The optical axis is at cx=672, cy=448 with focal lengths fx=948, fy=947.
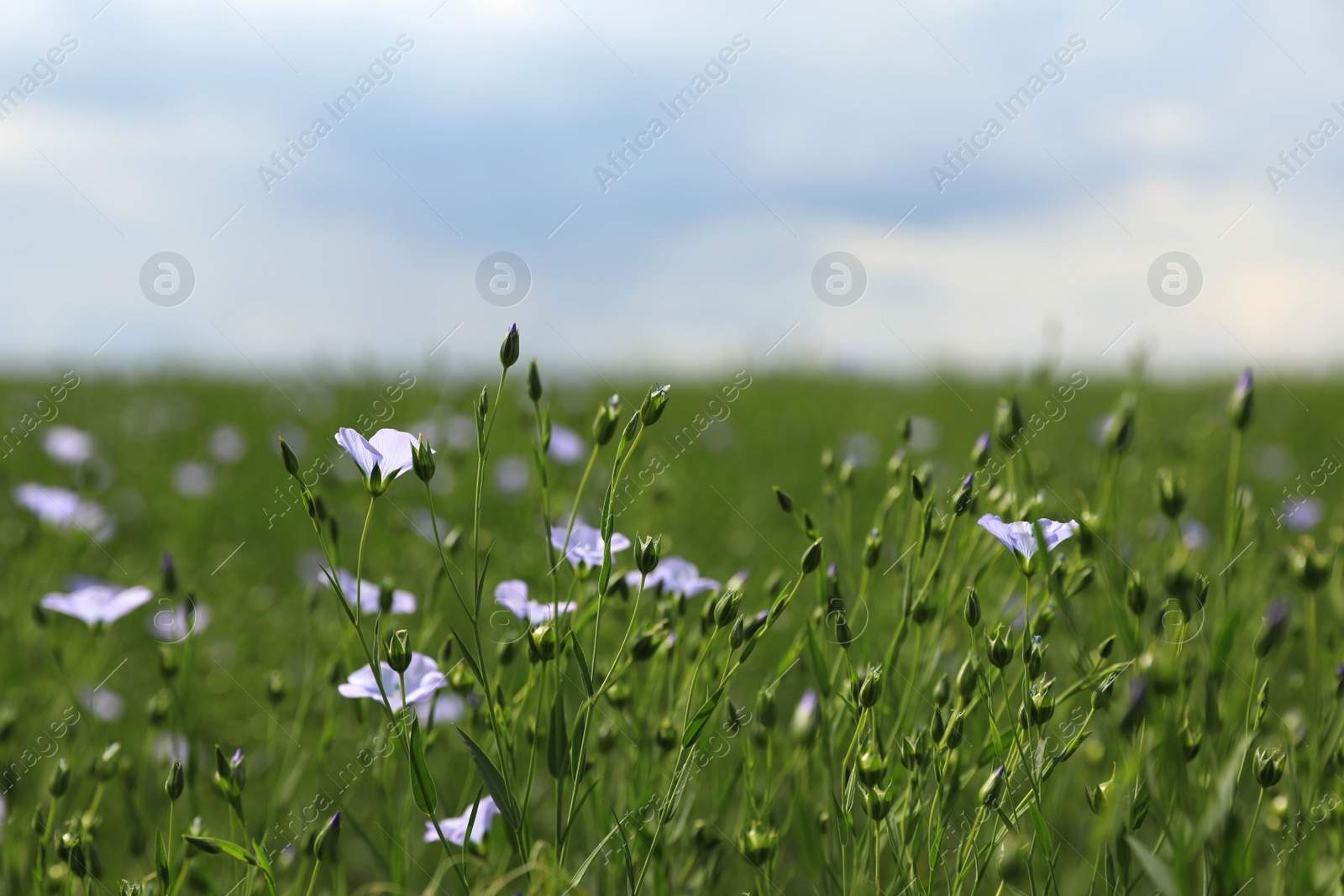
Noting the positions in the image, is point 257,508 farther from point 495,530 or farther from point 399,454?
point 399,454

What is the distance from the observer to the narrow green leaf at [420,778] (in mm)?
873

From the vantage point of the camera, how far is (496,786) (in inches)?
34.4

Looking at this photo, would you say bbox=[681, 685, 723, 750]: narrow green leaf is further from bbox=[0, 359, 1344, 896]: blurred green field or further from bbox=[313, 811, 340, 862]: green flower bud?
bbox=[313, 811, 340, 862]: green flower bud

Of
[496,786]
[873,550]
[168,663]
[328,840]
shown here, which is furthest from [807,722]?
[168,663]

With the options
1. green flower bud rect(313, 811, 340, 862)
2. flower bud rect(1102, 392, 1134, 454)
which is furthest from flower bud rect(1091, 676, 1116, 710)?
green flower bud rect(313, 811, 340, 862)

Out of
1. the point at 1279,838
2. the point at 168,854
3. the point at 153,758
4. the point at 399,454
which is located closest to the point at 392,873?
the point at 168,854

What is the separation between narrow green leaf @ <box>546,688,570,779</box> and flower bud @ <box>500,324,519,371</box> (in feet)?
1.17

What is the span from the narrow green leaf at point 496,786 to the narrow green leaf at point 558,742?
47mm

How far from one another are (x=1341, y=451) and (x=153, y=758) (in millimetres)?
5026

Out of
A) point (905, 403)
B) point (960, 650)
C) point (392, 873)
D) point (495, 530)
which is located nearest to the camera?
point (392, 873)

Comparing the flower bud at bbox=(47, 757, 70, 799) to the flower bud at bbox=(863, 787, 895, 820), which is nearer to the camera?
the flower bud at bbox=(863, 787, 895, 820)

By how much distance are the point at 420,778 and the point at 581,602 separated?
1.08 ft

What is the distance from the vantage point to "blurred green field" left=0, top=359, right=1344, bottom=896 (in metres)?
1.20

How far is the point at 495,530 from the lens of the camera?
2.84 meters
